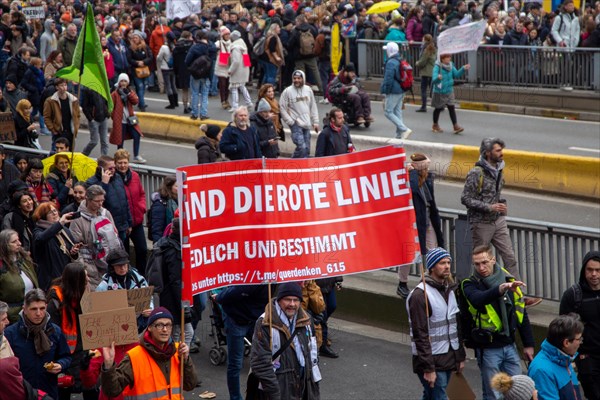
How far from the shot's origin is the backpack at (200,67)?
70.4 feet

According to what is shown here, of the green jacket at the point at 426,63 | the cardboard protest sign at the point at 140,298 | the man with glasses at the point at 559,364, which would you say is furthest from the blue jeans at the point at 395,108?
the man with glasses at the point at 559,364

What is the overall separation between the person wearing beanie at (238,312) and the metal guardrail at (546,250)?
2.90 meters

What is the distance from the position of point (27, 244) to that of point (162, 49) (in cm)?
1296

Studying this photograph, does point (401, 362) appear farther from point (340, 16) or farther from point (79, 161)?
point (340, 16)

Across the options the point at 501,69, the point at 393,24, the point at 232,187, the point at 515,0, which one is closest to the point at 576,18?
the point at 501,69

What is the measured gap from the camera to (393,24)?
2603cm

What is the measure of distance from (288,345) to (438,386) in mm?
1389

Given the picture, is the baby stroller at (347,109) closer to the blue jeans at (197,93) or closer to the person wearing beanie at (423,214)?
the blue jeans at (197,93)

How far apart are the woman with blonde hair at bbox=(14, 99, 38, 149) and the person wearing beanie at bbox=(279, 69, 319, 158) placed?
11.7 feet

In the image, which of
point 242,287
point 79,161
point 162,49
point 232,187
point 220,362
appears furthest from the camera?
point 162,49

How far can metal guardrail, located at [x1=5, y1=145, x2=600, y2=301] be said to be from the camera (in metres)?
11.3

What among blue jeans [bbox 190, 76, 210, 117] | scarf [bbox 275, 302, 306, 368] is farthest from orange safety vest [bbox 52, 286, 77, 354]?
blue jeans [bbox 190, 76, 210, 117]

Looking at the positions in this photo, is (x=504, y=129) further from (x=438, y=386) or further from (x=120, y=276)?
(x=120, y=276)

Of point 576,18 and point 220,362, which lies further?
point 576,18
